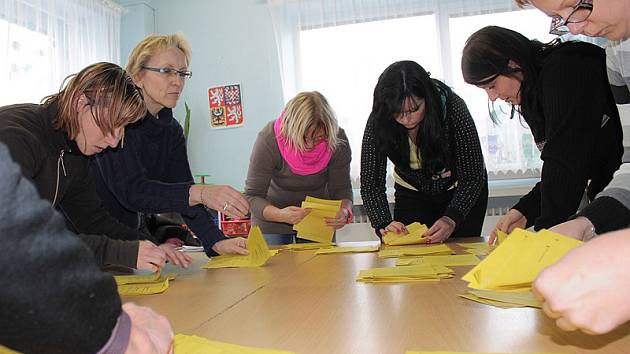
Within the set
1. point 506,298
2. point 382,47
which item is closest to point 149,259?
point 506,298

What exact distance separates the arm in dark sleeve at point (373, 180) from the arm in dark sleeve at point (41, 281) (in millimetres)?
1732

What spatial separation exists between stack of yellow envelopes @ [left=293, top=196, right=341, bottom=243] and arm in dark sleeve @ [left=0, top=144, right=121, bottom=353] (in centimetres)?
163

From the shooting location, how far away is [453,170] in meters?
2.09

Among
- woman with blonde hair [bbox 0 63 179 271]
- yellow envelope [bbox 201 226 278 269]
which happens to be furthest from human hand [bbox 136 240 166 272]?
yellow envelope [bbox 201 226 278 269]

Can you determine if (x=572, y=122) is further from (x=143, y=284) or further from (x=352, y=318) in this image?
(x=143, y=284)

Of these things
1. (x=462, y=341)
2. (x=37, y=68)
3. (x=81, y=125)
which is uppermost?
(x=37, y=68)

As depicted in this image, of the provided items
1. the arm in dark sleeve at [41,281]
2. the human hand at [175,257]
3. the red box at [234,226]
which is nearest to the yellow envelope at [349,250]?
the human hand at [175,257]

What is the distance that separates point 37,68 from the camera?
11.2ft

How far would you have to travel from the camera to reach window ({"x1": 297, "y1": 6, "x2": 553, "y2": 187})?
368cm

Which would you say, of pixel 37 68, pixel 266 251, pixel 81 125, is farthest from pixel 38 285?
pixel 37 68

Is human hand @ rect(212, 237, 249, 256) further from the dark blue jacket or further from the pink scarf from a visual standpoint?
the pink scarf

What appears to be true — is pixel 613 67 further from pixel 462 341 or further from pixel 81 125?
pixel 81 125

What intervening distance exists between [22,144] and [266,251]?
0.80 meters

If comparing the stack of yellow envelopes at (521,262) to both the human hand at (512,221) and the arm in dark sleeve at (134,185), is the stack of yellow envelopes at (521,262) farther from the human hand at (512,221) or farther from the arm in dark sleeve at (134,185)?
the arm in dark sleeve at (134,185)
